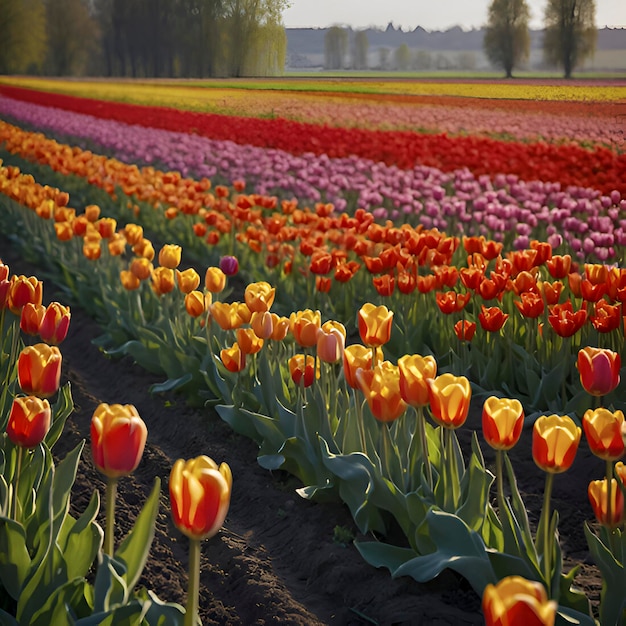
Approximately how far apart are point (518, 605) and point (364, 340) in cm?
149

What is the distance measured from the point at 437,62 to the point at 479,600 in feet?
18.2

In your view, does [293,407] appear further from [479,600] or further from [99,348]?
[99,348]

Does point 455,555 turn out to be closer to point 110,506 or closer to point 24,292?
point 110,506

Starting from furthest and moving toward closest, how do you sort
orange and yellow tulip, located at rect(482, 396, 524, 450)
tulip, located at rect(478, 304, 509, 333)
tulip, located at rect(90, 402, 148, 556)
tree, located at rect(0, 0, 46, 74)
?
tree, located at rect(0, 0, 46, 74) → tulip, located at rect(478, 304, 509, 333) → orange and yellow tulip, located at rect(482, 396, 524, 450) → tulip, located at rect(90, 402, 148, 556)

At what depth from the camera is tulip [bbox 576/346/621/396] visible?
2166 millimetres

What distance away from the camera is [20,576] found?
180 centimetres

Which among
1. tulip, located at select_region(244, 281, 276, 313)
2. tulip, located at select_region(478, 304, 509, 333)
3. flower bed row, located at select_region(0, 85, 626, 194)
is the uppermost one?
flower bed row, located at select_region(0, 85, 626, 194)

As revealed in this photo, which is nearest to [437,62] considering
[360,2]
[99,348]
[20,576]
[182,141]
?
[360,2]

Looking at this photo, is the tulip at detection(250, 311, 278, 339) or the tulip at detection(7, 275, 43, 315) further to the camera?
the tulip at detection(250, 311, 278, 339)

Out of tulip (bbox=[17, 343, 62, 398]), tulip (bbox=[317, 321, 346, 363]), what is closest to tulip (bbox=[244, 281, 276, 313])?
tulip (bbox=[317, 321, 346, 363])

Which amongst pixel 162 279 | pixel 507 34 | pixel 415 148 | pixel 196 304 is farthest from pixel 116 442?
pixel 415 148

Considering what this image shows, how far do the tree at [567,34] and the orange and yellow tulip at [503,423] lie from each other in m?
4.64

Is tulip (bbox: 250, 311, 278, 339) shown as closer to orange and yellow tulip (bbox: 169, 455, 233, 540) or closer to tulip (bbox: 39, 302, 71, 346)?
tulip (bbox: 39, 302, 71, 346)

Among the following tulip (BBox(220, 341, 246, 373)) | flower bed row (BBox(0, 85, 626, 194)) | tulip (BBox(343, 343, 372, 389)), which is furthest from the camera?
flower bed row (BBox(0, 85, 626, 194))
